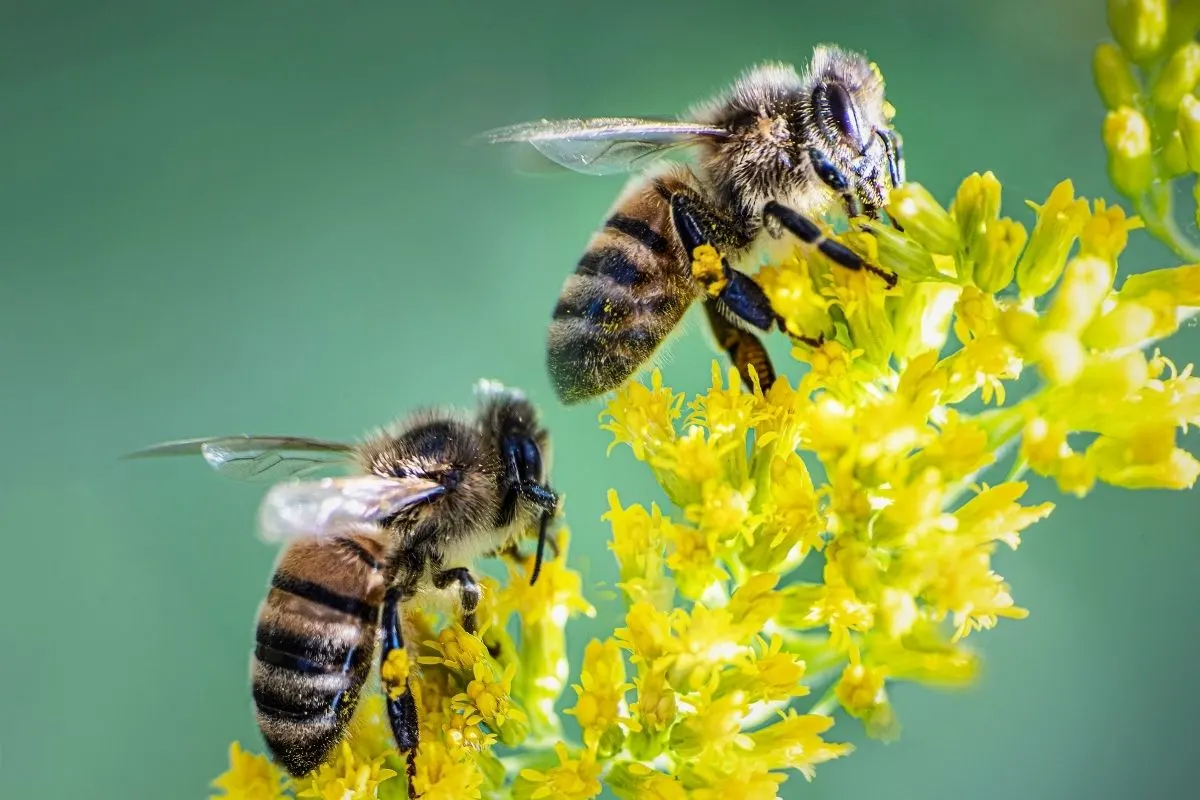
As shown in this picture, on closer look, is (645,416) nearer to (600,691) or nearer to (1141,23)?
(600,691)

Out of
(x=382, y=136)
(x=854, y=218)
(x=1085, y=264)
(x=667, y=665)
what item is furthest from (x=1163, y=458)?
(x=382, y=136)

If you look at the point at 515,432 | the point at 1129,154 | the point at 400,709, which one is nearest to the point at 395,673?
the point at 400,709

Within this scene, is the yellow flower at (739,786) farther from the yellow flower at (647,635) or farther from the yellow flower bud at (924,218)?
the yellow flower bud at (924,218)

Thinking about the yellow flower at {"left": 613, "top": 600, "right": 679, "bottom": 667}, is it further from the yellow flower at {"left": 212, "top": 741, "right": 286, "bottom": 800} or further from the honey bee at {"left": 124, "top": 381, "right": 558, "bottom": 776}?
the yellow flower at {"left": 212, "top": 741, "right": 286, "bottom": 800}

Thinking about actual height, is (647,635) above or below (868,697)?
above

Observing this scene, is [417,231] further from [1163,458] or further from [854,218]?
[1163,458]

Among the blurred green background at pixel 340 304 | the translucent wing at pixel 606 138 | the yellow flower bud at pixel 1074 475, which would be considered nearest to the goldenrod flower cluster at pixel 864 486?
the yellow flower bud at pixel 1074 475
